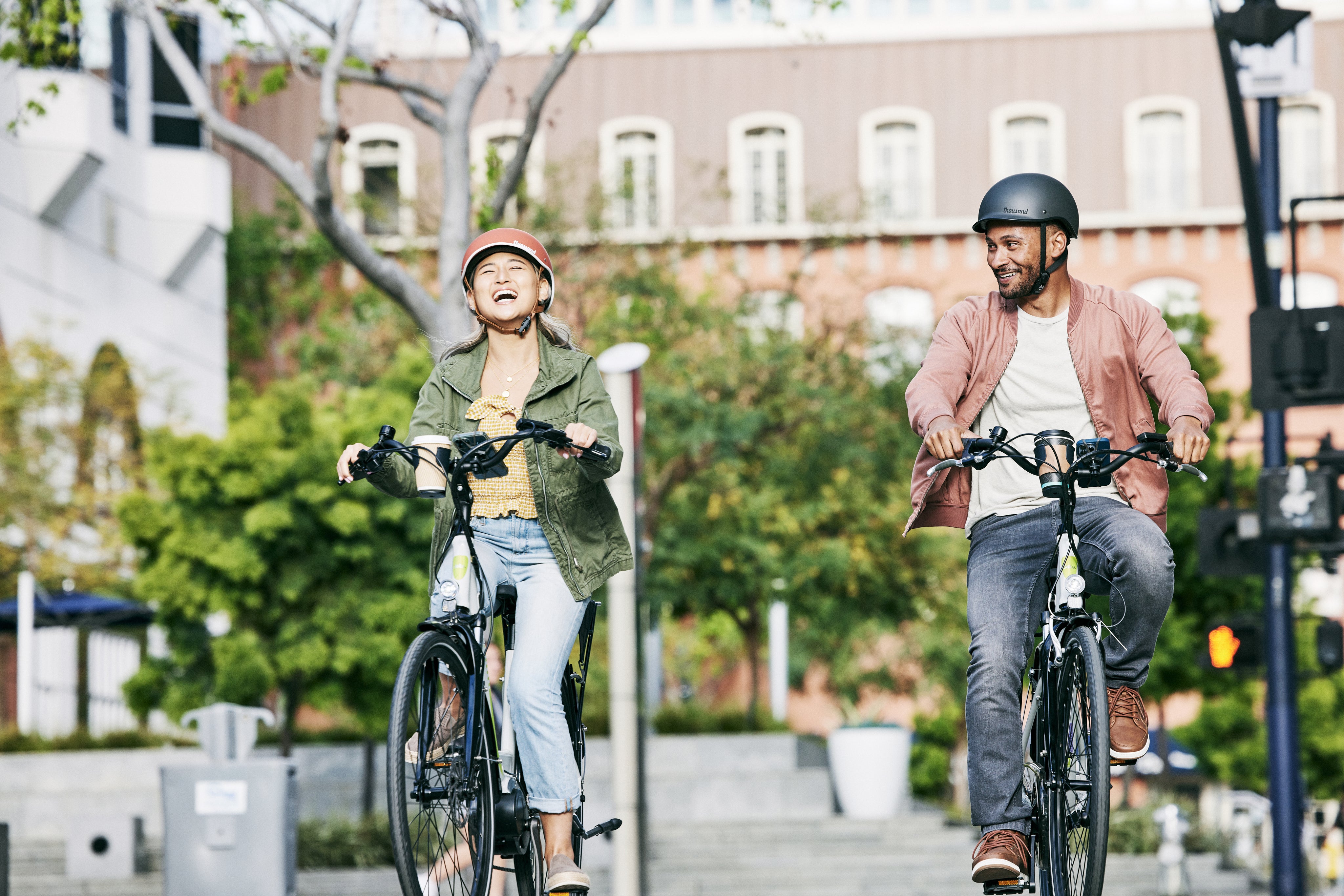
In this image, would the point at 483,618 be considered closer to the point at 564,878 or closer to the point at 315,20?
the point at 564,878

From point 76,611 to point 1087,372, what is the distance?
2047 centimetres

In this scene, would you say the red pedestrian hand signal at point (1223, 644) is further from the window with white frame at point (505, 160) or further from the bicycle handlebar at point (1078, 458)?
the bicycle handlebar at point (1078, 458)

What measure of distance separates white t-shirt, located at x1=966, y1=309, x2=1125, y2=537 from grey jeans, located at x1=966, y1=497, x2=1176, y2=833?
0.21ft

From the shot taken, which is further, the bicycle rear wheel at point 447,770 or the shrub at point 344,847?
the shrub at point 344,847

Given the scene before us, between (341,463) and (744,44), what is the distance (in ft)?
136

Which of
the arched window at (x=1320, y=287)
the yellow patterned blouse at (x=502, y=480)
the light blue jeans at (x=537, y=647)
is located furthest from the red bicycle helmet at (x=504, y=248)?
the arched window at (x=1320, y=287)

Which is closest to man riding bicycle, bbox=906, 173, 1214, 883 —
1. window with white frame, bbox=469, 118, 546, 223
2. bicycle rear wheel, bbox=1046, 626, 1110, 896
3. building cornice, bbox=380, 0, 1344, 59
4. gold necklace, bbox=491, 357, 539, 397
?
bicycle rear wheel, bbox=1046, 626, 1110, 896

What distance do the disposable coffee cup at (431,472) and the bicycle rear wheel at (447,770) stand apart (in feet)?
1.86

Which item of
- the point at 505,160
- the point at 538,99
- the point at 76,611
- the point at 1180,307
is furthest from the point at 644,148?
the point at 538,99

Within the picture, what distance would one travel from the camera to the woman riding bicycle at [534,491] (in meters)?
5.55

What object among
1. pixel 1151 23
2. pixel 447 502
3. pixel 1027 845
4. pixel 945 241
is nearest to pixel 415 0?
pixel 447 502

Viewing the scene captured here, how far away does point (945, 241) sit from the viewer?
44.6 meters

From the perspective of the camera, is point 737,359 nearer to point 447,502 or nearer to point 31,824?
point 31,824

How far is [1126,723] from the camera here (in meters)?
5.23
